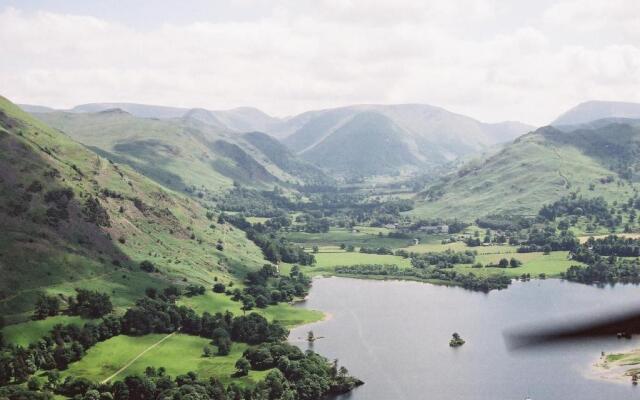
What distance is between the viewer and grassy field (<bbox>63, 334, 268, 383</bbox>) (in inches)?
6462

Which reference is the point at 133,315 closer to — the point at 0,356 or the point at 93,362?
the point at 93,362

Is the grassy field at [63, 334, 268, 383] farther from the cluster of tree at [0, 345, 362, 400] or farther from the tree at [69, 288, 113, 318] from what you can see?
the tree at [69, 288, 113, 318]

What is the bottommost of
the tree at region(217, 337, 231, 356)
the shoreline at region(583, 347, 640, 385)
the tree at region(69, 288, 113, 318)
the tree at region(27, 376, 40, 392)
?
the tree at region(27, 376, 40, 392)

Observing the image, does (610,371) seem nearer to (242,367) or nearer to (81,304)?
(242,367)

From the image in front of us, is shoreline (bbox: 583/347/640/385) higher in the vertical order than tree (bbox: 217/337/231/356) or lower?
higher

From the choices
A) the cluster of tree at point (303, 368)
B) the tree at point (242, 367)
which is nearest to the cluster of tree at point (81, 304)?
the cluster of tree at point (303, 368)

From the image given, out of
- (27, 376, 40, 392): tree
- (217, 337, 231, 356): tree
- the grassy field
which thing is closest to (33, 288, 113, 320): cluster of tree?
the grassy field

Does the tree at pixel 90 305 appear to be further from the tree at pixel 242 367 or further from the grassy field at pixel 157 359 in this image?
the tree at pixel 242 367

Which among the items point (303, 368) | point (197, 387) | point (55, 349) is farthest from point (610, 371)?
point (55, 349)

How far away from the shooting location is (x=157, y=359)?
17500 cm

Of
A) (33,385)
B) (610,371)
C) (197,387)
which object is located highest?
(610,371)

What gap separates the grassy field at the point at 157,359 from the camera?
164 metres

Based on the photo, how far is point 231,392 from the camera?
150 metres

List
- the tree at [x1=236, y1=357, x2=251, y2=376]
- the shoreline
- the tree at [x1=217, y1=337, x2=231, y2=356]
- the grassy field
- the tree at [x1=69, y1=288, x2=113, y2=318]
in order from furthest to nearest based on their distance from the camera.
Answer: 1. the tree at [x1=69, y1=288, x2=113, y2=318]
2. the tree at [x1=217, y1=337, x2=231, y2=356]
3. the tree at [x1=236, y1=357, x2=251, y2=376]
4. the shoreline
5. the grassy field
